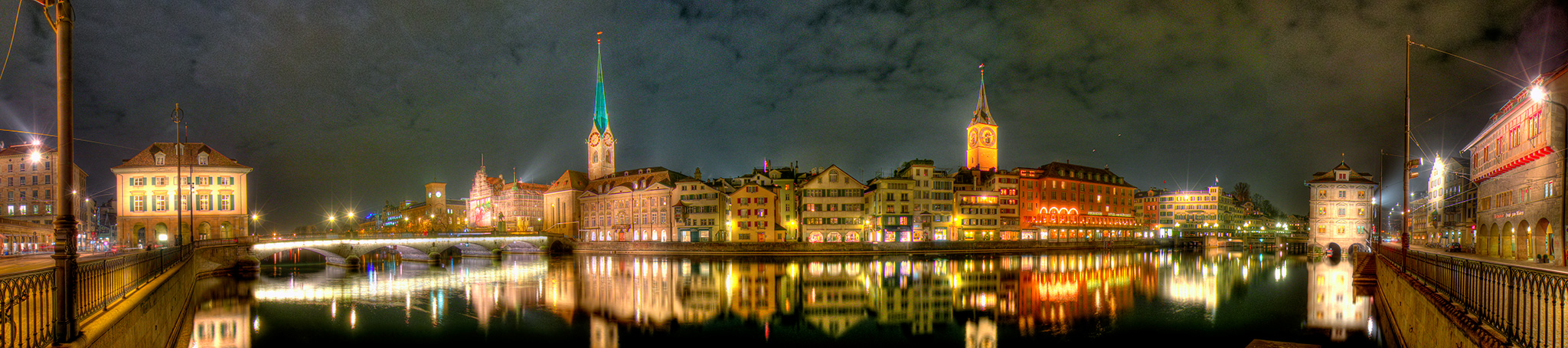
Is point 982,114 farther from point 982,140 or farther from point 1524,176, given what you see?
point 1524,176

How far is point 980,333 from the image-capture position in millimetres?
24906

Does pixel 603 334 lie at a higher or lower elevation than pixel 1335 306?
higher

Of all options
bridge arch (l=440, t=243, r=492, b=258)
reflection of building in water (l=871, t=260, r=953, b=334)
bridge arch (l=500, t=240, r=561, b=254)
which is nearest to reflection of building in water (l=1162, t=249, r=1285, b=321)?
reflection of building in water (l=871, t=260, r=953, b=334)

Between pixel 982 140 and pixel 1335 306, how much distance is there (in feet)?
343

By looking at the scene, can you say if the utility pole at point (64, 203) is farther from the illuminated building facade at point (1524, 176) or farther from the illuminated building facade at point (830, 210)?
the illuminated building facade at point (830, 210)

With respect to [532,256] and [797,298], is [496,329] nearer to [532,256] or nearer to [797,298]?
[797,298]

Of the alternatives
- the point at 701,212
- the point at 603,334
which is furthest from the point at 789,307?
the point at 701,212

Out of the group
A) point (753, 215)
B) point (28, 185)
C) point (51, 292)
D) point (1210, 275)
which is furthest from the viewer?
point (753, 215)

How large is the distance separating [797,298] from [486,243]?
173ft

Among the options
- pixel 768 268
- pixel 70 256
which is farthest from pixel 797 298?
pixel 70 256

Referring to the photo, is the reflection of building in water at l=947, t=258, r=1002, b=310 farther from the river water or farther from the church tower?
the church tower

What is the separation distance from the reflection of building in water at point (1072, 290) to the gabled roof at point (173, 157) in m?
66.4

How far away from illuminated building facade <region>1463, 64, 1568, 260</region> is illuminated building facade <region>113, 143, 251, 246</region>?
8217cm

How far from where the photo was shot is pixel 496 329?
2606 centimetres
